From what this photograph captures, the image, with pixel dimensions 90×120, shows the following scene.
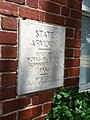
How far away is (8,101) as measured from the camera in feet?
6.48

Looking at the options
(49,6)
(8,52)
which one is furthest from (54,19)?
(8,52)

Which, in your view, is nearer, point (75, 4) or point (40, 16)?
point (40, 16)

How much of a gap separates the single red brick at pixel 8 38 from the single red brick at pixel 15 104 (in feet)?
1.32

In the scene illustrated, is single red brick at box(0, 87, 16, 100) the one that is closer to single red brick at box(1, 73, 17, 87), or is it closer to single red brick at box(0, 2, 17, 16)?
single red brick at box(1, 73, 17, 87)

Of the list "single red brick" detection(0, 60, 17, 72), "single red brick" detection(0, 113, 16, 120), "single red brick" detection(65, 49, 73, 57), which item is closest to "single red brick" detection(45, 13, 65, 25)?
"single red brick" detection(65, 49, 73, 57)

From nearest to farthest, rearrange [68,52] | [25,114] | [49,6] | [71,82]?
[25,114] → [49,6] → [68,52] → [71,82]

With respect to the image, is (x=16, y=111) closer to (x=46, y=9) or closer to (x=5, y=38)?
(x=5, y=38)

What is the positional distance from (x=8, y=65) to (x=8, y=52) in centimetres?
9

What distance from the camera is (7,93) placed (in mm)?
1960

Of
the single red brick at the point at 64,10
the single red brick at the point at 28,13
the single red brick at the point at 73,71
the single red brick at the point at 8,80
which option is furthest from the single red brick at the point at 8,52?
the single red brick at the point at 73,71

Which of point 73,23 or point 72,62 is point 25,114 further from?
point 73,23

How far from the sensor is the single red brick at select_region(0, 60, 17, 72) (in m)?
1.91

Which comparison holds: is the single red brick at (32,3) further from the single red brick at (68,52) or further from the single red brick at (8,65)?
the single red brick at (68,52)

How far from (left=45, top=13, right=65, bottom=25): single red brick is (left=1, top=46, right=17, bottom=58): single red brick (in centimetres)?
45
